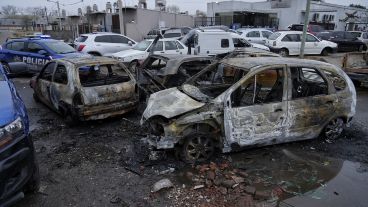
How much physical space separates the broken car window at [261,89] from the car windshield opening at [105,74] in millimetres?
2998

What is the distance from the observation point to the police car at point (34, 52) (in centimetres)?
1126

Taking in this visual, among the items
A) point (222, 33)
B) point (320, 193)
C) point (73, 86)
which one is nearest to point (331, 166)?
point (320, 193)

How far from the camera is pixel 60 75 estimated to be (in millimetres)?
6945

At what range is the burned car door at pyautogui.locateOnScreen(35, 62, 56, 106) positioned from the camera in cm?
721

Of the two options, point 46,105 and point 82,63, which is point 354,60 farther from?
point 46,105

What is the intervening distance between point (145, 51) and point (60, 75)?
6.25 meters

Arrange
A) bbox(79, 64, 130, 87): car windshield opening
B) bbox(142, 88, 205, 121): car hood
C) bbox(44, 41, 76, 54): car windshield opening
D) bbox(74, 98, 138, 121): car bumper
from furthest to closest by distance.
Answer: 1. bbox(44, 41, 76, 54): car windshield opening
2. bbox(79, 64, 130, 87): car windshield opening
3. bbox(74, 98, 138, 121): car bumper
4. bbox(142, 88, 205, 121): car hood

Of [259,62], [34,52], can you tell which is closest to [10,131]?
[259,62]

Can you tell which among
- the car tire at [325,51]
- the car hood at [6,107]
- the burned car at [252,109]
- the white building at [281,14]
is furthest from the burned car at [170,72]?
the white building at [281,14]

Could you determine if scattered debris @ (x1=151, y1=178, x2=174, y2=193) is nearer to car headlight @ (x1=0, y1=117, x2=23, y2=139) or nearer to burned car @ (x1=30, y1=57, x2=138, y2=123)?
car headlight @ (x1=0, y1=117, x2=23, y2=139)

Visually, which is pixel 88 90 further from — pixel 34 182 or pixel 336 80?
pixel 336 80

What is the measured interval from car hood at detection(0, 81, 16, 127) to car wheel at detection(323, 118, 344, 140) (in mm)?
4956

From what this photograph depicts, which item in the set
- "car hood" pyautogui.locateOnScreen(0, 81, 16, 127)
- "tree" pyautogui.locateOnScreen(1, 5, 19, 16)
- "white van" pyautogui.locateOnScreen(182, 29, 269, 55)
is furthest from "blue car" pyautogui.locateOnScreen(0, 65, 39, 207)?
"tree" pyautogui.locateOnScreen(1, 5, 19, 16)

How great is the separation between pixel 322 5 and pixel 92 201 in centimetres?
4637
